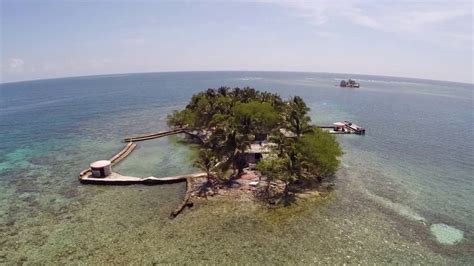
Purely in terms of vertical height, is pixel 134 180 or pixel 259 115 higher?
pixel 259 115

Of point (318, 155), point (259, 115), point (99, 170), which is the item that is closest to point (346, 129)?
point (259, 115)

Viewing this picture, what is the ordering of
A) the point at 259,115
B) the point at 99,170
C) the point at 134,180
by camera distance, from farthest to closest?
the point at 259,115 → the point at 99,170 → the point at 134,180

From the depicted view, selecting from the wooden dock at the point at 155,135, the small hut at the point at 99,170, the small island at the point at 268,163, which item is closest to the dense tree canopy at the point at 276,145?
the small island at the point at 268,163

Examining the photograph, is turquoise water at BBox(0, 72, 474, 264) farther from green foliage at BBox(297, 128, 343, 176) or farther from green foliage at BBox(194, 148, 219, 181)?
green foliage at BBox(194, 148, 219, 181)

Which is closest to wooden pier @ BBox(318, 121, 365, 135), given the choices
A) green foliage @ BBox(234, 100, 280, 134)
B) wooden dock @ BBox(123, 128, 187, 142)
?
green foliage @ BBox(234, 100, 280, 134)

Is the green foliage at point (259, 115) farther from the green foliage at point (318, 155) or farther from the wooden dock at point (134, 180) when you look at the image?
the wooden dock at point (134, 180)

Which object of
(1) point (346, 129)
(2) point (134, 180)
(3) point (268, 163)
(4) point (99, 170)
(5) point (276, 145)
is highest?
(5) point (276, 145)

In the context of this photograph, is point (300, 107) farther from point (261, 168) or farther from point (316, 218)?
point (316, 218)

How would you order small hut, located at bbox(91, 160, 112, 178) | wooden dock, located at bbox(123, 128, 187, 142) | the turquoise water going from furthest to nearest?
1. wooden dock, located at bbox(123, 128, 187, 142)
2. small hut, located at bbox(91, 160, 112, 178)
3. the turquoise water

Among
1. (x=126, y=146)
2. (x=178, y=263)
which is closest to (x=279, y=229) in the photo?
(x=178, y=263)

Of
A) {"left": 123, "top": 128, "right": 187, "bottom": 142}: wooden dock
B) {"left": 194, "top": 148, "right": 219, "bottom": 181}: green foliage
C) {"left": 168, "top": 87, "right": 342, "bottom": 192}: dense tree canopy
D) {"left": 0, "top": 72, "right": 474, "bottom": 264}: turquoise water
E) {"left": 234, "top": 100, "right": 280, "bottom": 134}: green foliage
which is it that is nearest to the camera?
{"left": 0, "top": 72, "right": 474, "bottom": 264}: turquoise water

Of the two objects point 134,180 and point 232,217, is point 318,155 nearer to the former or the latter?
point 232,217
